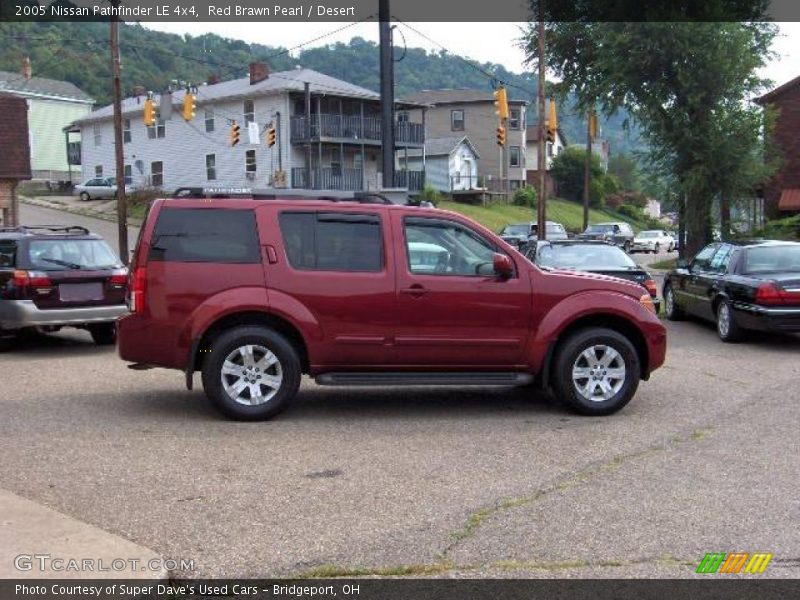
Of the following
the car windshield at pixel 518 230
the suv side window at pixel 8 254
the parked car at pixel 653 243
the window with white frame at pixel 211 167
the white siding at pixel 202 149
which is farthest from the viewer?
the window with white frame at pixel 211 167

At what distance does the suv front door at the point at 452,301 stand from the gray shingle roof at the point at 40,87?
2472 inches

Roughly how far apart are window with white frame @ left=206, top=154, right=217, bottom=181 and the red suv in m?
45.6

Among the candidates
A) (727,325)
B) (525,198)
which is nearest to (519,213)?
(525,198)

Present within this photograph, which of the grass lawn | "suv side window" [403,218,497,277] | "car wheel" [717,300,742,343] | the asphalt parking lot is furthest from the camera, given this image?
the grass lawn

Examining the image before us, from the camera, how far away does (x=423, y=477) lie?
6.20m

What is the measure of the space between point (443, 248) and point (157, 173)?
5029cm

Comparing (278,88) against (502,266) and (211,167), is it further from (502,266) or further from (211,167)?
(502,266)

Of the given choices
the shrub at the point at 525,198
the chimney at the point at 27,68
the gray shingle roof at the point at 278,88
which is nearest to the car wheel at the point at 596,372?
the gray shingle roof at the point at 278,88

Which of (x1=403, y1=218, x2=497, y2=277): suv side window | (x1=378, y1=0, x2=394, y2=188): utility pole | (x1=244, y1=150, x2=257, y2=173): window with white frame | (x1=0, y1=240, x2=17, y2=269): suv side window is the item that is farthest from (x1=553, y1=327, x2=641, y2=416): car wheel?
(x1=244, y1=150, x2=257, y2=173): window with white frame

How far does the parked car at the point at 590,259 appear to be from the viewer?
13.1 metres

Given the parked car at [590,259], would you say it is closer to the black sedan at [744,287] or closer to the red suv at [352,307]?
the black sedan at [744,287]

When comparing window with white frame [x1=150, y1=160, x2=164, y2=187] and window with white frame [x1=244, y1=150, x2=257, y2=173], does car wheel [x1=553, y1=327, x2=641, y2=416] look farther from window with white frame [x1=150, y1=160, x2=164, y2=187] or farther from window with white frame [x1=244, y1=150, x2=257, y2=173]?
window with white frame [x1=150, y1=160, x2=164, y2=187]

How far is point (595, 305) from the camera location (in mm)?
8164

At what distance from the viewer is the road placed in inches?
190
